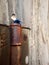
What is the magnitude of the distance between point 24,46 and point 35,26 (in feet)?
2.32

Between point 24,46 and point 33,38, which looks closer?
point 24,46

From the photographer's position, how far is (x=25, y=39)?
171 centimetres

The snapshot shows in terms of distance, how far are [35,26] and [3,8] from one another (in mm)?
522

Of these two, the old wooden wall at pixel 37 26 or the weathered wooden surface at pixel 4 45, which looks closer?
the weathered wooden surface at pixel 4 45

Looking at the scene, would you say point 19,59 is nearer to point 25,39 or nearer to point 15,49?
point 15,49

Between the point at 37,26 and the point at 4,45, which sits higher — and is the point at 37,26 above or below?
above

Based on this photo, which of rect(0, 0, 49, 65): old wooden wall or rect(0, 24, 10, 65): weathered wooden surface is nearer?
rect(0, 24, 10, 65): weathered wooden surface

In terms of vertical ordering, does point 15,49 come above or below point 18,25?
below

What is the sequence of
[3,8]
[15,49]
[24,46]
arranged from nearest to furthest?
[15,49] → [24,46] → [3,8]

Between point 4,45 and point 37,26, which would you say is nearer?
point 4,45

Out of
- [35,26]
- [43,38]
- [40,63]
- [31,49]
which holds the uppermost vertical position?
[35,26]

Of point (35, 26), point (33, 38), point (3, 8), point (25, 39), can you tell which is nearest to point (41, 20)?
point (35, 26)

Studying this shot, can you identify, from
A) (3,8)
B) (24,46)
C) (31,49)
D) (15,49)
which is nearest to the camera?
(15,49)

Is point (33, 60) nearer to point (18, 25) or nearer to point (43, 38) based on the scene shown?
point (43, 38)
